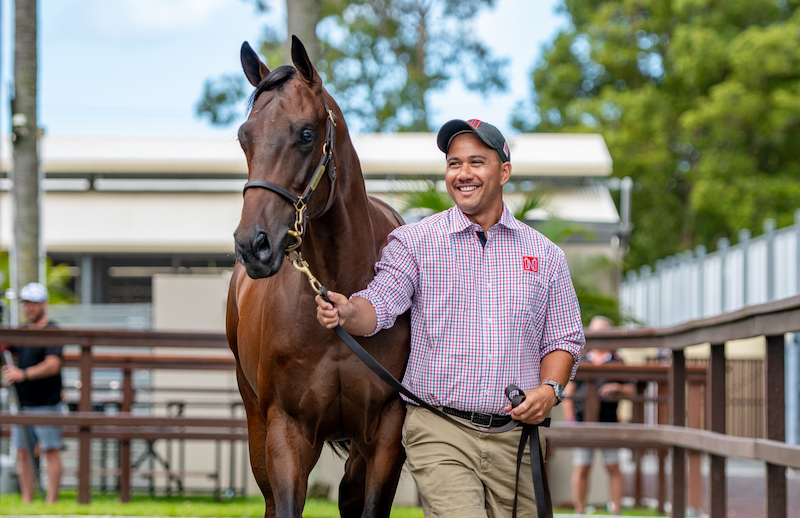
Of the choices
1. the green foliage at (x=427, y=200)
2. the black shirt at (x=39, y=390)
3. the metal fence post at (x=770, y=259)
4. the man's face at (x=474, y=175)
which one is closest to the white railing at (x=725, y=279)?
the metal fence post at (x=770, y=259)

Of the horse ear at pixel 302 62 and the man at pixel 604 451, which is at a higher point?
the horse ear at pixel 302 62

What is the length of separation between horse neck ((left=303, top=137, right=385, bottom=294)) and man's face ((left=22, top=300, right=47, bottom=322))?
5.57 meters

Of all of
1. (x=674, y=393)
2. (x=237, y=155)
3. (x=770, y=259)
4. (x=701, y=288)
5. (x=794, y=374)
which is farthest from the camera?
(x=237, y=155)

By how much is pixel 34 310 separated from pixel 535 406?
627cm

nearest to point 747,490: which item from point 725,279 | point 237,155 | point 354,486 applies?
point 725,279

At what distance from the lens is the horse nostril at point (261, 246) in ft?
8.44

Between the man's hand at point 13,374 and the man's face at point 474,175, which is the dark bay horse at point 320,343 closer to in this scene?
the man's face at point 474,175

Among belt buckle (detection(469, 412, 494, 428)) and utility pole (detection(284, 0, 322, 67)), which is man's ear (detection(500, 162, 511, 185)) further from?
utility pole (detection(284, 0, 322, 67))

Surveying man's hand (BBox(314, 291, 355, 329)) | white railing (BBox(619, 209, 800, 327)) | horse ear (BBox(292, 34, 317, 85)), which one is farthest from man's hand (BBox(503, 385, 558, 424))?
white railing (BBox(619, 209, 800, 327))

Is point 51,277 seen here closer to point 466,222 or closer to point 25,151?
point 25,151

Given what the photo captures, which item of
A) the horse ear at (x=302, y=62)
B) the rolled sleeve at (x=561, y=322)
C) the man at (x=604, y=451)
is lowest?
the man at (x=604, y=451)

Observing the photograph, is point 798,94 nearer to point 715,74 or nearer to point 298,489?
point 715,74

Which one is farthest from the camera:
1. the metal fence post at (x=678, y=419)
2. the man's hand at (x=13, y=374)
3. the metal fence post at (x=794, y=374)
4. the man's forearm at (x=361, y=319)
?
the metal fence post at (x=794, y=374)

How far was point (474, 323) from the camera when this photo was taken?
10.0 feet
